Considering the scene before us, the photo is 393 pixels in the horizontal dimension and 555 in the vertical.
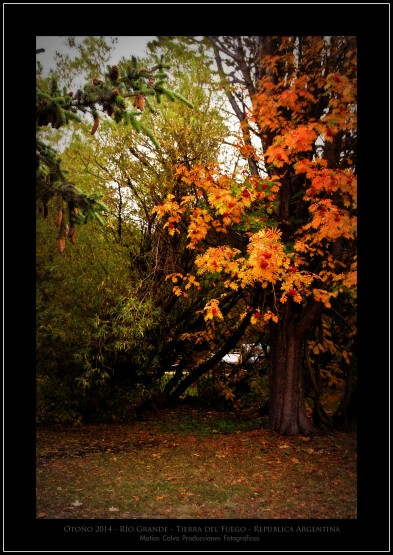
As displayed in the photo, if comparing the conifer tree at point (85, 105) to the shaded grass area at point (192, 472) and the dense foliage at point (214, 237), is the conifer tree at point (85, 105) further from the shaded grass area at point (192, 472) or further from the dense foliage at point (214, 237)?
the shaded grass area at point (192, 472)

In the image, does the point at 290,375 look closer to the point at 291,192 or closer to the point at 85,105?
the point at 291,192

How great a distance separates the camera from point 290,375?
7449 mm

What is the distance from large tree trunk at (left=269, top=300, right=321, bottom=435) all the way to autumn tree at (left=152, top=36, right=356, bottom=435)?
18 mm

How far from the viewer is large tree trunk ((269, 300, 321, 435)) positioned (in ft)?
24.4

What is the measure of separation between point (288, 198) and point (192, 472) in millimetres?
4721

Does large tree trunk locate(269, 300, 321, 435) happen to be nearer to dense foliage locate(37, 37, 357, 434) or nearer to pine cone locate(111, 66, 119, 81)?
dense foliage locate(37, 37, 357, 434)

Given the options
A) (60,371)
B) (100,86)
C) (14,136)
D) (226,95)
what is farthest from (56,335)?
(226,95)

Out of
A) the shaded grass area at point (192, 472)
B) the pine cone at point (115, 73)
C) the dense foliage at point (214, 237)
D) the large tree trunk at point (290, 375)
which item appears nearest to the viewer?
the pine cone at point (115, 73)

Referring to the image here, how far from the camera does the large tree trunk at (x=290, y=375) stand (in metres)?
7.43

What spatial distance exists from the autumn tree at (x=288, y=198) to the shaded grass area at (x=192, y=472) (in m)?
1.03

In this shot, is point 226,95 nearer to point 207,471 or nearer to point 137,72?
point 137,72

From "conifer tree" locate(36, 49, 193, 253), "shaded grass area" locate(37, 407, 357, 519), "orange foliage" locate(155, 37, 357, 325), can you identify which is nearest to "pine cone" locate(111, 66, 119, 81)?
"conifer tree" locate(36, 49, 193, 253)

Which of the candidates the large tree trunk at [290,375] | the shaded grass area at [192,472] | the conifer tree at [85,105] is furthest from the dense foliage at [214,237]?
the conifer tree at [85,105]

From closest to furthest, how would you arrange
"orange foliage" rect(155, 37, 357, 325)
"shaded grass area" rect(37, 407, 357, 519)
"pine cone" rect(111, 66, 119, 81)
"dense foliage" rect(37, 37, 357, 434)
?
1. "pine cone" rect(111, 66, 119, 81)
2. "shaded grass area" rect(37, 407, 357, 519)
3. "orange foliage" rect(155, 37, 357, 325)
4. "dense foliage" rect(37, 37, 357, 434)
